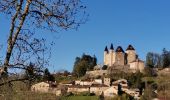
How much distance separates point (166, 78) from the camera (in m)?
92.7

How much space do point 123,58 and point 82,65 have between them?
27.5 feet

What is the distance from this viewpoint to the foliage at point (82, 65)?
98.9 meters

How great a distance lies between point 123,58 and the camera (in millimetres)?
99000

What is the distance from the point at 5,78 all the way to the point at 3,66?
13cm

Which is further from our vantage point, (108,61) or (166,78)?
(108,61)

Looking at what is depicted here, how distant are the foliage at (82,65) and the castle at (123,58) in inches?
128

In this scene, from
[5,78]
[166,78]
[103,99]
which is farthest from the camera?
[166,78]

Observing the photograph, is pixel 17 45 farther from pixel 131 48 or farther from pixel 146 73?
pixel 131 48

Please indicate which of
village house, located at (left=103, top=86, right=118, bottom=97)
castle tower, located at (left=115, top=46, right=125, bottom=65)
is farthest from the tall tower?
village house, located at (left=103, top=86, right=118, bottom=97)

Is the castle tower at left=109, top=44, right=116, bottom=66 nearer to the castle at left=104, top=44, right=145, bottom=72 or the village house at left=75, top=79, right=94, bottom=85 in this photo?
the castle at left=104, top=44, right=145, bottom=72

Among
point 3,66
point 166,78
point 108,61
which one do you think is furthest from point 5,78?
point 108,61

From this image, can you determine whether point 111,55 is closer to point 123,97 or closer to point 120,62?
point 120,62

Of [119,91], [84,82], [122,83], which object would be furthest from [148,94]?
[84,82]

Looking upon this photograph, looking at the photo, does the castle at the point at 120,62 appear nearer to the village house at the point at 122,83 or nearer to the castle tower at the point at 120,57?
the castle tower at the point at 120,57
